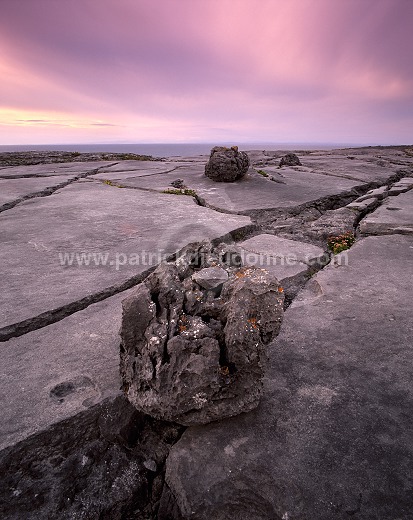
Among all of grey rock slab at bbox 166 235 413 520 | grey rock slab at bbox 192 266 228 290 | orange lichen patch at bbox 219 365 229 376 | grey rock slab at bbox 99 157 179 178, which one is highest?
grey rock slab at bbox 192 266 228 290

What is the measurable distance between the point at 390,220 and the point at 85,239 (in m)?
4.02

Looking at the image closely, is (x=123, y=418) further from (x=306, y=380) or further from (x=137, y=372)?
(x=306, y=380)

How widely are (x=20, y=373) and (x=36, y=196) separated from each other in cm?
552

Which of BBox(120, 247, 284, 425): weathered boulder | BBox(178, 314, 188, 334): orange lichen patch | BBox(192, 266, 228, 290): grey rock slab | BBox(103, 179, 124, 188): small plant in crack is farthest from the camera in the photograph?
BBox(103, 179, 124, 188): small plant in crack

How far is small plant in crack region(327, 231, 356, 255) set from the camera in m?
4.11

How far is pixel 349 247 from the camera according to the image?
4148 mm

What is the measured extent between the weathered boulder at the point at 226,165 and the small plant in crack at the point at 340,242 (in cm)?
399

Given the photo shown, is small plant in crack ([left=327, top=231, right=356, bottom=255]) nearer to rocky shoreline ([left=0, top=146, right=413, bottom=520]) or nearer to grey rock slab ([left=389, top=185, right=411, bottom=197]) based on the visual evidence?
rocky shoreline ([left=0, top=146, right=413, bottom=520])

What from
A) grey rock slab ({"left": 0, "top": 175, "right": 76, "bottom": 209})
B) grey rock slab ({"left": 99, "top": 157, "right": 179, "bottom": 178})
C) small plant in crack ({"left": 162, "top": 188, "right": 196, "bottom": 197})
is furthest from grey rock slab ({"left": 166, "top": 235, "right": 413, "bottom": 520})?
grey rock slab ({"left": 99, "top": 157, "right": 179, "bottom": 178})

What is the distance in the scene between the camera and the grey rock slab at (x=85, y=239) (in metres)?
3.02

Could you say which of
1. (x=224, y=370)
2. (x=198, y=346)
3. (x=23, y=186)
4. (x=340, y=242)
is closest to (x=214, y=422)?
(x=224, y=370)

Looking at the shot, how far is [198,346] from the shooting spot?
5.69ft

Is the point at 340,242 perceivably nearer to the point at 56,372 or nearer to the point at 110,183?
the point at 56,372

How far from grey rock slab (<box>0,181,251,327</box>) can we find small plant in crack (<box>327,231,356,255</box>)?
3.87 feet
